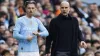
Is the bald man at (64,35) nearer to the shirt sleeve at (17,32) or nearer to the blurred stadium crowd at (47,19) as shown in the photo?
the shirt sleeve at (17,32)

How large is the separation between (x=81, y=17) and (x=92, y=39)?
1288 millimetres

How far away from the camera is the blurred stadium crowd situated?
11.7 metres

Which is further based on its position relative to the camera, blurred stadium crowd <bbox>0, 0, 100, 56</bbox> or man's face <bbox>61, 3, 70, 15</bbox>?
blurred stadium crowd <bbox>0, 0, 100, 56</bbox>

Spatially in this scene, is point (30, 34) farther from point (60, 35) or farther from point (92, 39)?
point (92, 39)

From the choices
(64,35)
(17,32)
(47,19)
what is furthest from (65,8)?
(47,19)

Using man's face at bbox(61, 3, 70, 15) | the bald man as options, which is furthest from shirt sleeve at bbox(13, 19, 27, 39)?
man's face at bbox(61, 3, 70, 15)

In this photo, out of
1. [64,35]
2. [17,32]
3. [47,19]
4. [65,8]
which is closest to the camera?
[17,32]

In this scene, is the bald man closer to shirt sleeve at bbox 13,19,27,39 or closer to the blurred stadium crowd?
shirt sleeve at bbox 13,19,27,39

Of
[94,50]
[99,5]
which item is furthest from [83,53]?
[99,5]

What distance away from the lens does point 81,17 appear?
14.5 metres

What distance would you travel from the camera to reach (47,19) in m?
13.2

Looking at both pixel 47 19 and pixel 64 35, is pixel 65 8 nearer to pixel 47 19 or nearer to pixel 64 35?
pixel 64 35

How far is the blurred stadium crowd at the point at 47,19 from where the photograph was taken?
462 inches

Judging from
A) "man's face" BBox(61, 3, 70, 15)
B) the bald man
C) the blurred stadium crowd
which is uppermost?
"man's face" BBox(61, 3, 70, 15)
